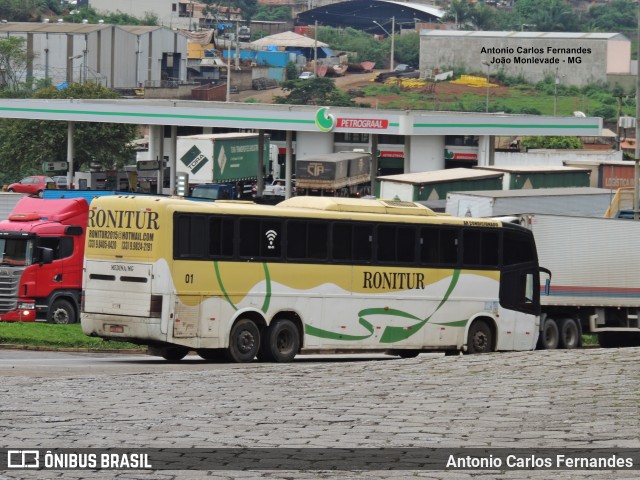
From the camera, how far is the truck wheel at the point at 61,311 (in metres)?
36.1

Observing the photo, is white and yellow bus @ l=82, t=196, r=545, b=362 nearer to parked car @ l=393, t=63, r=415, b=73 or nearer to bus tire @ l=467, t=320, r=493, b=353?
bus tire @ l=467, t=320, r=493, b=353

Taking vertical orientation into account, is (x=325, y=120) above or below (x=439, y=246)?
above

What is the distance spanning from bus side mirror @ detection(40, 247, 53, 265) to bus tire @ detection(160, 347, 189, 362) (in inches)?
341

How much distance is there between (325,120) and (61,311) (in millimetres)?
27812

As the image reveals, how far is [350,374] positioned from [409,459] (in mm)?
8407

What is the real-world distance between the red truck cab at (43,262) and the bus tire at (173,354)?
870cm

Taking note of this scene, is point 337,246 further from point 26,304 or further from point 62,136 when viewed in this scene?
point 62,136

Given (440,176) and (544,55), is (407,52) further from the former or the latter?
(440,176)

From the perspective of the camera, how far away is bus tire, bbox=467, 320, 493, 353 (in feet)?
97.2

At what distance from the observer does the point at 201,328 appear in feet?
83.0

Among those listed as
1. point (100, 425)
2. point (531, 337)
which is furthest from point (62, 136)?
point (100, 425)

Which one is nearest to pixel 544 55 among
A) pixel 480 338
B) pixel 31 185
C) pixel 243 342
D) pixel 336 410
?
pixel 31 185

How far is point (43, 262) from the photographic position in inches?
1398

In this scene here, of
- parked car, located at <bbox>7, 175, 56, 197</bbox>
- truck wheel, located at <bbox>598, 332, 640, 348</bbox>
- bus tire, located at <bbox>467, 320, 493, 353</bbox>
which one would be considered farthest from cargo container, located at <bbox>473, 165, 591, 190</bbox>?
bus tire, located at <bbox>467, 320, 493, 353</bbox>
